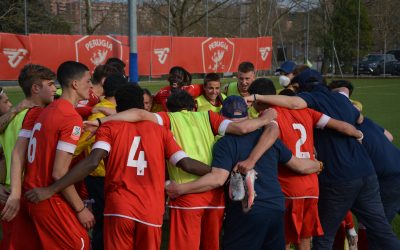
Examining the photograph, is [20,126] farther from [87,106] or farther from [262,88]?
[262,88]

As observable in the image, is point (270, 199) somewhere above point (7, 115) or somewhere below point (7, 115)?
below

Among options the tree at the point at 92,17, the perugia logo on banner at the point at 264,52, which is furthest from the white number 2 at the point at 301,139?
the perugia logo on banner at the point at 264,52

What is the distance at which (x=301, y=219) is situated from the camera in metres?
5.32

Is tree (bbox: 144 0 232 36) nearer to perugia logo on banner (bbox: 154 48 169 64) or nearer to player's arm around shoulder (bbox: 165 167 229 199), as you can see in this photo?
perugia logo on banner (bbox: 154 48 169 64)

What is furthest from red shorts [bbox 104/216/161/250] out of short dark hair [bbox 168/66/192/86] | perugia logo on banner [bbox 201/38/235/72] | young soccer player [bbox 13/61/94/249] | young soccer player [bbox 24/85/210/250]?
perugia logo on banner [bbox 201/38/235/72]

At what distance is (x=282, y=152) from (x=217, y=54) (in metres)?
25.8

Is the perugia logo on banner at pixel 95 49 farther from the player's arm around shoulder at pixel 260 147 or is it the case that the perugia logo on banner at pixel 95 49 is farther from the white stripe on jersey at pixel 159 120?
the player's arm around shoulder at pixel 260 147

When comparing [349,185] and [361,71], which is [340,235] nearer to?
[349,185]

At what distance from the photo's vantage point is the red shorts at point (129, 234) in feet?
14.3

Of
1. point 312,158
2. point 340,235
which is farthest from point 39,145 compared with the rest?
point 340,235

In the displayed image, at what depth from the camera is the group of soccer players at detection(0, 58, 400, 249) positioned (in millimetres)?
4398

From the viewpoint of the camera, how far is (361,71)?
4509 cm

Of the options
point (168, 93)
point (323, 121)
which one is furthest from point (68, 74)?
point (168, 93)

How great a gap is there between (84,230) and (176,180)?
33.4 inches
